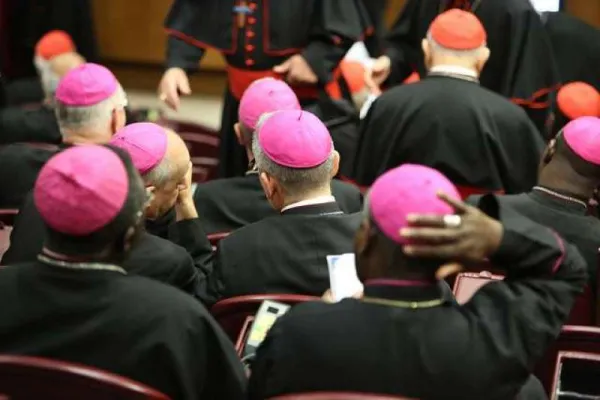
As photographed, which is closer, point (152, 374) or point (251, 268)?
point (152, 374)

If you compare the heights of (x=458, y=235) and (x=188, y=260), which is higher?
(x=458, y=235)

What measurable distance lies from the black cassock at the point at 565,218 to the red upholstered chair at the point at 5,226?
4.49 ft

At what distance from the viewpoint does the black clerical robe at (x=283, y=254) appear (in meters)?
2.67

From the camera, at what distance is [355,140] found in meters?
4.89

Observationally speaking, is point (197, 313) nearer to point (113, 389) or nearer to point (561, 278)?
point (113, 389)

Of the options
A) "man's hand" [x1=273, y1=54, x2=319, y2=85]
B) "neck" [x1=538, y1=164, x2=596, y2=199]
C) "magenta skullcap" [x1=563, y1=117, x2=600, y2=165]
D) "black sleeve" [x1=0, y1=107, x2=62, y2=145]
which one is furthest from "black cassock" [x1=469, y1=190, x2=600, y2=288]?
"black sleeve" [x1=0, y1=107, x2=62, y2=145]

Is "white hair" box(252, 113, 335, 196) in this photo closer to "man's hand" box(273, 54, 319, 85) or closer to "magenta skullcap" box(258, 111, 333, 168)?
"magenta skullcap" box(258, 111, 333, 168)

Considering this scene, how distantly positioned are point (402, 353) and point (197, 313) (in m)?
0.43

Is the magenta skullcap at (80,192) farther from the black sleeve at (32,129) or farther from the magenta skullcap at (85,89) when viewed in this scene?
the black sleeve at (32,129)

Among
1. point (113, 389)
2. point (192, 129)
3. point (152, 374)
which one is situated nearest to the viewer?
point (113, 389)

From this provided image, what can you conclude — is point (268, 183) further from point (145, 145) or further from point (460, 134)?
point (460, 134)

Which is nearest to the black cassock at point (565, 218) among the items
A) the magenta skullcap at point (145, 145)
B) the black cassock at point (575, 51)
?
the magenta skullcap at point (145, 145)

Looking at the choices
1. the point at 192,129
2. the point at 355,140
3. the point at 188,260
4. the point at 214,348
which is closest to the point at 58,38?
the point at 192,129

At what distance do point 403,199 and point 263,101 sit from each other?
190cm
